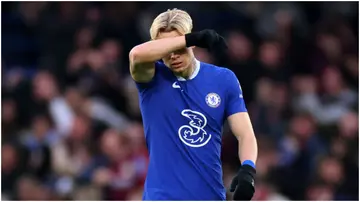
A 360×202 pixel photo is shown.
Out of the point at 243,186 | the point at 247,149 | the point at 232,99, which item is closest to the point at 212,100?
the point at 232,99

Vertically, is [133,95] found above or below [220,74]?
below

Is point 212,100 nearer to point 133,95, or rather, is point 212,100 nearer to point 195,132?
point 195,132

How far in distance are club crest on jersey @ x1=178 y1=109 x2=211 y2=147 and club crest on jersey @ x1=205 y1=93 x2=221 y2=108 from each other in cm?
8

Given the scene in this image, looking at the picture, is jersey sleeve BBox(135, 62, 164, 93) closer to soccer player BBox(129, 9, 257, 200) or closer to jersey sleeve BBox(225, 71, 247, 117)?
soccer player BBox(129, 9, 257, 200)

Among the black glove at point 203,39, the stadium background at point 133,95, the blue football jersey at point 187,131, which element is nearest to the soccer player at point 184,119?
the blue football jersey at point 187,131

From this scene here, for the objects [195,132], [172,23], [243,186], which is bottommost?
[243,186]

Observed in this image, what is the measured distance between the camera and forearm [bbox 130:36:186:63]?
5828mm

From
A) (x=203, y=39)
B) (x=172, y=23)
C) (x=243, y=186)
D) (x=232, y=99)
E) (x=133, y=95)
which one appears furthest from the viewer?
(x=133, y=95)

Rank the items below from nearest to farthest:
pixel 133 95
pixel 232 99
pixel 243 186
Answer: pixel 243 186
pixel 232 99
pixel 133 95

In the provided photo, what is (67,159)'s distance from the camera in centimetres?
1191

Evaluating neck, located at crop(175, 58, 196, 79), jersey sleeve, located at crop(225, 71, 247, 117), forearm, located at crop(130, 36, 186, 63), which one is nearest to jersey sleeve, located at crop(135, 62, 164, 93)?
neck, located at crop(175, 58, 196, 79)

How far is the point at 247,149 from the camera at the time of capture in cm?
602

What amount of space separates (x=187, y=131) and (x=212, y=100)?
23cm

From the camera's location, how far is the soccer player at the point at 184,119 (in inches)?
A: 237
